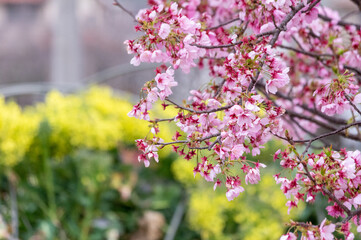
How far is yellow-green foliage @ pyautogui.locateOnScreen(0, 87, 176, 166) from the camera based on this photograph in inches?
68.9

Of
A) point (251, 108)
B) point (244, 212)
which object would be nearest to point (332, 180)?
point (251, 108)

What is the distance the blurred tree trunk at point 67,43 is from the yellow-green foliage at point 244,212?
259 centimetres

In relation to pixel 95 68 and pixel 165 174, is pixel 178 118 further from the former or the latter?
pixel 95 68

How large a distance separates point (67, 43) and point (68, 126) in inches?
97.7

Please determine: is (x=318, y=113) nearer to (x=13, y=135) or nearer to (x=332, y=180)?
(x=332, y=180)

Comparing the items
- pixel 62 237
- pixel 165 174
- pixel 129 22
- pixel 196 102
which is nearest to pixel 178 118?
pixel 196 102

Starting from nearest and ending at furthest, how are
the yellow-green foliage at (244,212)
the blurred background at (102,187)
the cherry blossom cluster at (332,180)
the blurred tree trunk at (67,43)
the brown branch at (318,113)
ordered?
the cherry blossom cluster at (332,180) < the brown branch at (318,113) < the yellow-green foliage at (244,212) < the blurred background at (102,187) < the blurred tree trunk at (67,43)

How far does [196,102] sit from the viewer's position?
0.77 metres

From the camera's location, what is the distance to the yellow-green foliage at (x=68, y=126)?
5.74 ft

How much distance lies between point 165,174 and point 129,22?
133 inches

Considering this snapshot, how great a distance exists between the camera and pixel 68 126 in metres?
1.83

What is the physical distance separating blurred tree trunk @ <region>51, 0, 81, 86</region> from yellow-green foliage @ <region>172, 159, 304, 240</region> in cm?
259

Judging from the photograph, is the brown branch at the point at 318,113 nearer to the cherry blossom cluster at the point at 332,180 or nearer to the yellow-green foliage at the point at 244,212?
the cherry blossom cluster at the point at 332,180

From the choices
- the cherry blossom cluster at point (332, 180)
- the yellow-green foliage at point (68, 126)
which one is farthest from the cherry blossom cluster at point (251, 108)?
the yellow-green foliage at point (68, 126)
